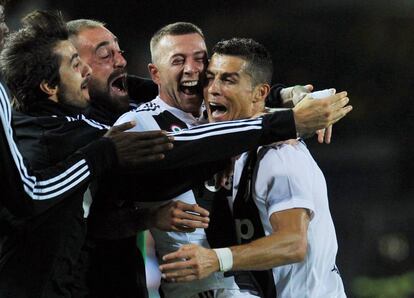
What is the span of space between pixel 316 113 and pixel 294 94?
0.40 metres

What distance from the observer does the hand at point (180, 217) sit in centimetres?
238

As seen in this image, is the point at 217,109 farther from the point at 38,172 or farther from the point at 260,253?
the point at 38,172

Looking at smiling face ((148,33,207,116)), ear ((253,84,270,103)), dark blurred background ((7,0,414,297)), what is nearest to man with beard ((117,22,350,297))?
smiling face ((148,33,207,116))

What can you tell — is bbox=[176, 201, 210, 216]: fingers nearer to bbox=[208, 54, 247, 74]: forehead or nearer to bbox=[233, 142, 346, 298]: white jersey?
bbox=[233, 142, 346, 298]: white jersey

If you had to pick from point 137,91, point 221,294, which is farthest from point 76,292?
point 137,91

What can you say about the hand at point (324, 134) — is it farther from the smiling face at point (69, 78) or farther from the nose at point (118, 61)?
the nose at point (118, 61)

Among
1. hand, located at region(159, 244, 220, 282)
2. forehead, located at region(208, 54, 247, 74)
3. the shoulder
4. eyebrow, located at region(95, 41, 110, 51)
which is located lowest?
hand, located at region(159, 244, 220, 282)

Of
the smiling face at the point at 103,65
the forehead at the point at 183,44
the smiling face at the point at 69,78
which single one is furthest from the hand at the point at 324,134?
the smiling face at the point at 103,65

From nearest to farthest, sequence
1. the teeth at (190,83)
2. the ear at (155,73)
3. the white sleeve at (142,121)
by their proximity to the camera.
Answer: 1. the white sleeve at (142,121)
2. the teeth at (190,83)
3. the ear at (155,73)

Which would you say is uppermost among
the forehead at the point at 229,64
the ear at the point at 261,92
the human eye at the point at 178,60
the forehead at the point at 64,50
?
the forehead at the point at 64,50

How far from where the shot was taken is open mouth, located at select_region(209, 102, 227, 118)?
2.80m

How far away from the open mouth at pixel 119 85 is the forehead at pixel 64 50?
66cm

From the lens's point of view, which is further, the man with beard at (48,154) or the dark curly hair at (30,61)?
the dark curly hair at (30,61)

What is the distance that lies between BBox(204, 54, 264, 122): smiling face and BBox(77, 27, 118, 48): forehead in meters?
0.55
